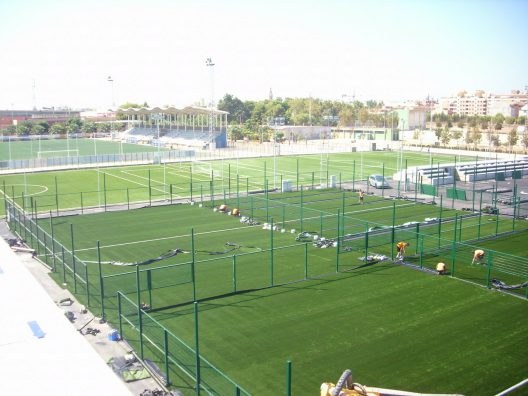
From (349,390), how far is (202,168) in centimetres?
5150

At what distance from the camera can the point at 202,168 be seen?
6250 centimetres

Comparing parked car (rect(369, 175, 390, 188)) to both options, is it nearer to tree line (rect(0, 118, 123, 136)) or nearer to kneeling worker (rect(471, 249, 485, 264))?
kneeling worker (rect(471, 249, 485, 264))

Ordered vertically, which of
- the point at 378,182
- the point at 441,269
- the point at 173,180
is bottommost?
the point at 441,269

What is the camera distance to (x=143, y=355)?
16250mm

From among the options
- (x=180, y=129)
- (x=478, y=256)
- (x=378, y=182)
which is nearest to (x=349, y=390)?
(x=478, y=256)

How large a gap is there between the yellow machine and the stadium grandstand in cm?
7006

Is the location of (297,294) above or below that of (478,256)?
below

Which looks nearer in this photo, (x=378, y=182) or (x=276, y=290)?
(x=276, y=290)

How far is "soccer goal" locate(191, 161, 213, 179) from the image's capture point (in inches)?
2303

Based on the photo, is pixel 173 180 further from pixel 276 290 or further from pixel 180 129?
pixel 180 129

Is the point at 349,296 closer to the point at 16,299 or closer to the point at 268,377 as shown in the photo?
the point at 268,377

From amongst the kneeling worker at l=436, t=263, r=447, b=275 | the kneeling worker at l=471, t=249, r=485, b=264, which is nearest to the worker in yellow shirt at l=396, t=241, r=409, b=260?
the kneeling worker at l=436, t=263, r=447, b=275

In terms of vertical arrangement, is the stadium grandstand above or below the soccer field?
above

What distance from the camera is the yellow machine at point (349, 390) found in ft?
38.4
